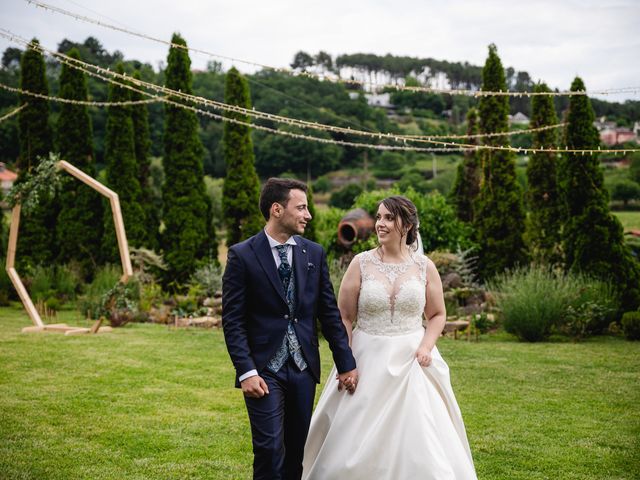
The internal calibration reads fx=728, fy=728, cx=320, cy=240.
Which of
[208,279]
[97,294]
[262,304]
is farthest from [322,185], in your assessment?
[262,304]

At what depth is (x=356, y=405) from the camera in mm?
4305

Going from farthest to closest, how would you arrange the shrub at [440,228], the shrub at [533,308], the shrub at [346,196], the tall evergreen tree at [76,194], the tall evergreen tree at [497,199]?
the shrub at [346,196] < the tall evergreen tree at [76,194] < the shrub at [440,228] < the tall evergreen tree at [497,199] < the shrub at [533,308]

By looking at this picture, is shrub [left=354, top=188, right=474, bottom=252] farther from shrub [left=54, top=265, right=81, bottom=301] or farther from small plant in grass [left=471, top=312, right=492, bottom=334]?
shrub [left=54, top=265, right=81, bottom=301]

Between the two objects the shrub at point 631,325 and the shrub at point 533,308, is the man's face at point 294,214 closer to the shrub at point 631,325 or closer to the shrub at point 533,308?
the shrub at point 533,308

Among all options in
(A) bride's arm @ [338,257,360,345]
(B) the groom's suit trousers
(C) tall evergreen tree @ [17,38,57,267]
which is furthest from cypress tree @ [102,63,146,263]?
(B) the groom's suit trousers

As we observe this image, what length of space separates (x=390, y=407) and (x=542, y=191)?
40.5 feet

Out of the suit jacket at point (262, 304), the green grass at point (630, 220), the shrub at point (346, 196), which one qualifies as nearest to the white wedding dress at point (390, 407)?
the suit jacket at point (262, 304)

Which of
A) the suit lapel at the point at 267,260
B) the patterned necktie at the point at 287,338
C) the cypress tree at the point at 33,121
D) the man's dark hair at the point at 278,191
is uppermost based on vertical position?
the cypress tree at the point at 33,121

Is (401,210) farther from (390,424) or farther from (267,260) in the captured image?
(390,424)

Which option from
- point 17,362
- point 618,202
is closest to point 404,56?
point 618,202

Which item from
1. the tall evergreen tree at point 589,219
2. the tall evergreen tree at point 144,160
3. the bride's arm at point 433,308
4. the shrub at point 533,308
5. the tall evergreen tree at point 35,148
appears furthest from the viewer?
the tall evergreen tree at point 144,160

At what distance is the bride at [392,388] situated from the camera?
411 centimetres

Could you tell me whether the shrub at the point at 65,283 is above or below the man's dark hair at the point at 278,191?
below

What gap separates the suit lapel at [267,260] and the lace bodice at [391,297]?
86cm
